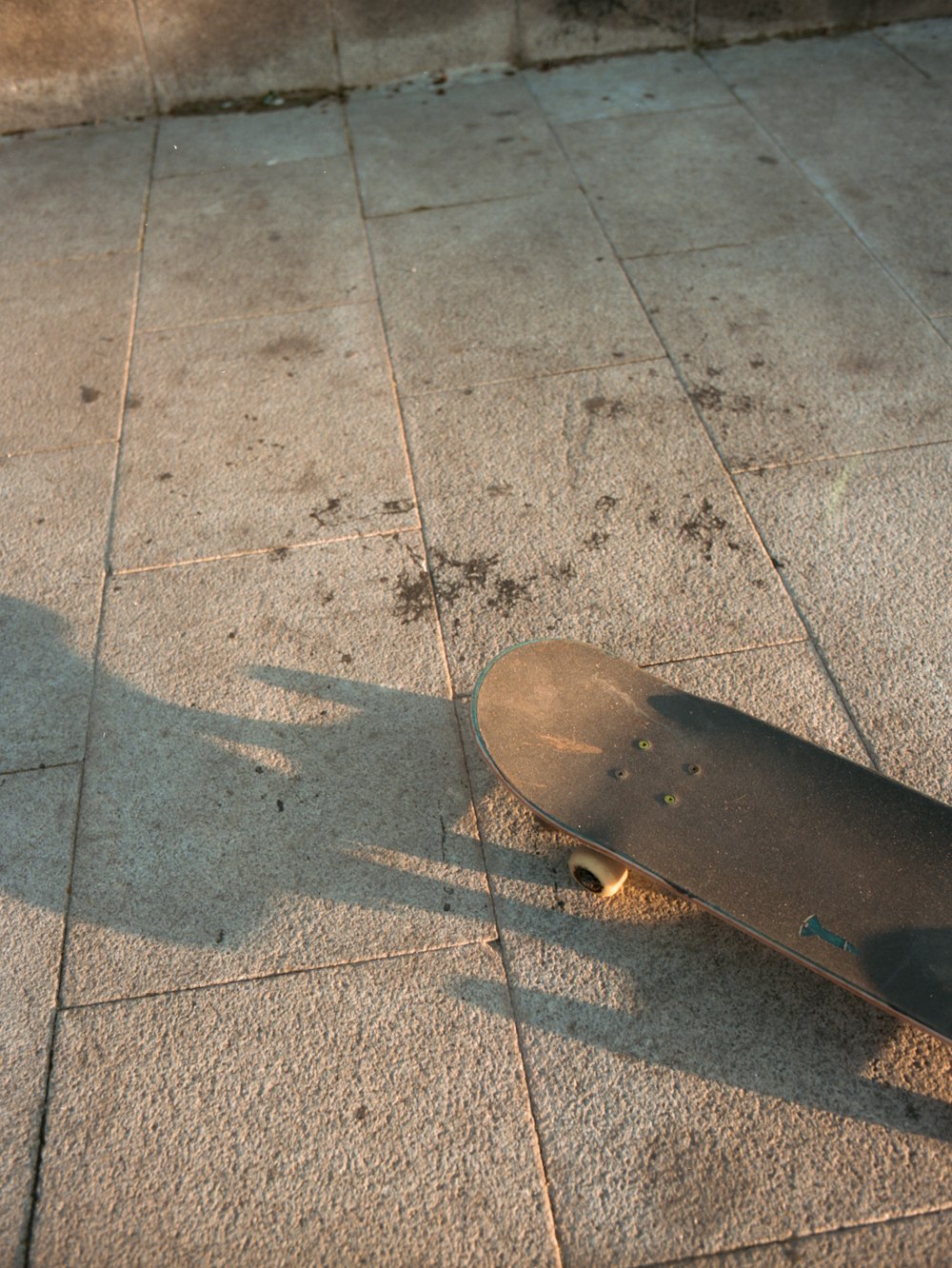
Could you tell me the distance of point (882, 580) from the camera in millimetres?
3936

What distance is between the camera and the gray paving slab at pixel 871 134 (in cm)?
565

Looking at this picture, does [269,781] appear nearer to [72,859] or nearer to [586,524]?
[72,859]

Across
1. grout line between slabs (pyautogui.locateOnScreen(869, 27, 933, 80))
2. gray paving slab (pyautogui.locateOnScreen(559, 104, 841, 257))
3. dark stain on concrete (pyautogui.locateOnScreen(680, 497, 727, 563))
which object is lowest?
dark stain on concrete (pyautogui.locateOnScreen(680, 497, 727, 563))

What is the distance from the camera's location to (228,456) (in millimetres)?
4727

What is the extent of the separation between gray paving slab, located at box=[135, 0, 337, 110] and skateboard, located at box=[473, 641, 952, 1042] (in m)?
6.20

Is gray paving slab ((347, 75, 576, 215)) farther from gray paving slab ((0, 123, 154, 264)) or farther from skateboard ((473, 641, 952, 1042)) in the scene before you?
skateboard ((473, 641, 952, 1042))

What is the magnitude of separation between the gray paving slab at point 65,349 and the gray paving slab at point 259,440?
0.58ft

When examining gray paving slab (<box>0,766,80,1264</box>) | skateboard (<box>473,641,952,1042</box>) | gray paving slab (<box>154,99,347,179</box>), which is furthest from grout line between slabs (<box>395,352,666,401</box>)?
gray paving slab (<box>154,99,347,179</box>)

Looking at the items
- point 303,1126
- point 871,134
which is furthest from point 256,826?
Answer: point 871,134

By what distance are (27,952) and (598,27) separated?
7.74 m

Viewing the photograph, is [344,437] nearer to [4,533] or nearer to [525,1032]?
[4,533]

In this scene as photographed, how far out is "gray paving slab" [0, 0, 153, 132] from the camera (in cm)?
719

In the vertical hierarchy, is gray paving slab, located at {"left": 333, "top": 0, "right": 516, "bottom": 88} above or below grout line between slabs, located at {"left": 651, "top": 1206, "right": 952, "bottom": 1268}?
above

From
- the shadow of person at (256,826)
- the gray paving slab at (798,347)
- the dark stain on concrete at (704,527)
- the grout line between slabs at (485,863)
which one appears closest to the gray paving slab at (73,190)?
the grout line between slabs at (485,863)
